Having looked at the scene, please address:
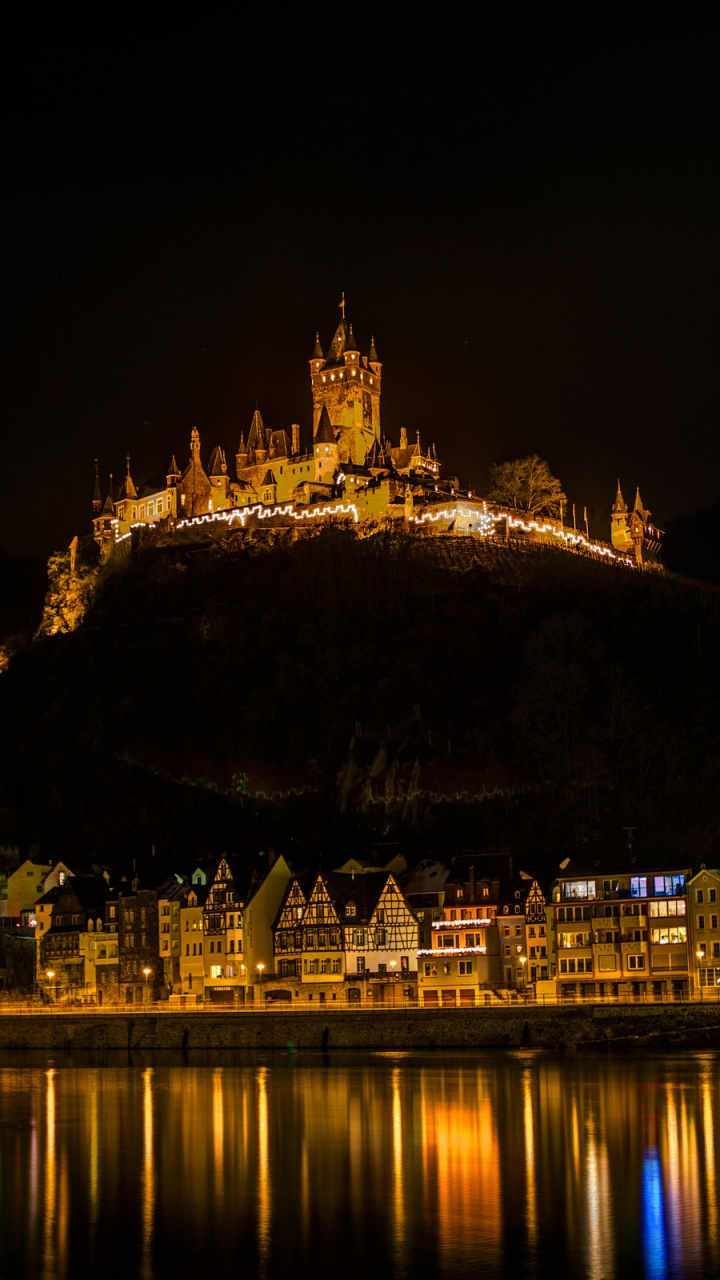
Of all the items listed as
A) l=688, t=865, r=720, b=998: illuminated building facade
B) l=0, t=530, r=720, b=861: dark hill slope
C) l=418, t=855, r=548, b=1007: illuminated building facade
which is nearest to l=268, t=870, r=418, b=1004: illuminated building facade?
l=418, t=855, r=548, b=1007: illuminated building facade

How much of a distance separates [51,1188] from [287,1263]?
1006 cm

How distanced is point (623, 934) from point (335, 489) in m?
64.5

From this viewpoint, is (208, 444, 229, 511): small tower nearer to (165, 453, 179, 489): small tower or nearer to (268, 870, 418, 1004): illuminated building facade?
(165, 453, 179, 489): small tower

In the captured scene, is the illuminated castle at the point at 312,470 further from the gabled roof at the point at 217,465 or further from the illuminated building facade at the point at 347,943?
the illuminated building facade at the point at 347,943

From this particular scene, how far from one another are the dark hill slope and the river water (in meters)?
29.4

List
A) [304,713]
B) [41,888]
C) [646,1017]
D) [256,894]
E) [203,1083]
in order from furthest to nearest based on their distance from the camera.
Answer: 1. [304,713]
2. [41,888]
3. [256,894]
4. [646,1017]
5. [203,1083]

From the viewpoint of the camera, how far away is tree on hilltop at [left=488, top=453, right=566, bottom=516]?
127500mm

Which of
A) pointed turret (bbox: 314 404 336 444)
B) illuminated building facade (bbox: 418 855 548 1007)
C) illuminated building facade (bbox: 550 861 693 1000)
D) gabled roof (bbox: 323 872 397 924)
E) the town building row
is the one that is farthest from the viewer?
pointed turret (bbox: 314 404 336 444)

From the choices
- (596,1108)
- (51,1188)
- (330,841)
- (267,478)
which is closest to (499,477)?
(267,478)

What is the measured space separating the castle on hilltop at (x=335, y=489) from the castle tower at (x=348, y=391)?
9 cm

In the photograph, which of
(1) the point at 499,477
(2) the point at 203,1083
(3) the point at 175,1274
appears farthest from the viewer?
(1) the point at 499,477

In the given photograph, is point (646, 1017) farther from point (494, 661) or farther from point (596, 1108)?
point (494, 661)

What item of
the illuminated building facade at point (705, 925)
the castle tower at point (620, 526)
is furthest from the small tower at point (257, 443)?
the illuminated building facade at point (705, 925)

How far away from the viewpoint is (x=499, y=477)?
129375 mm
